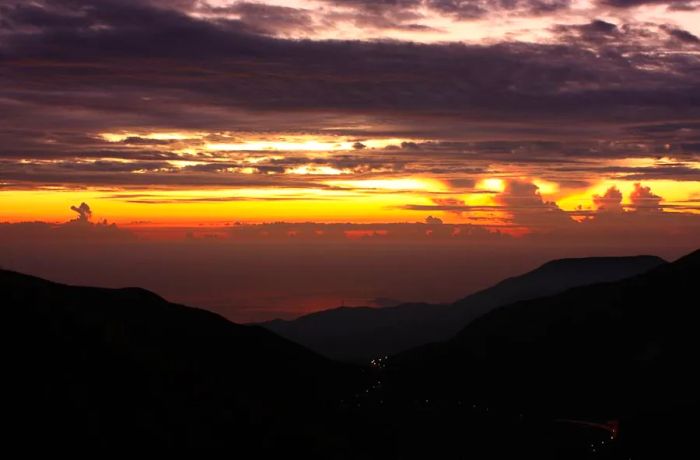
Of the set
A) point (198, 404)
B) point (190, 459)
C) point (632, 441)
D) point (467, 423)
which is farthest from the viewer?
point (467, 423)

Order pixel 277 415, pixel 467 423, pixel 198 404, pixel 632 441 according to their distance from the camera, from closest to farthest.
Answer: pixel 198 404 → pixel 277 415 → pixel 632 441 → pixel 467 423

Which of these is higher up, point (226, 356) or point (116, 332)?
point (116, 332)

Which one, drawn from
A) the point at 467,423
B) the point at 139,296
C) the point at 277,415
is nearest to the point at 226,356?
the point at 139,296

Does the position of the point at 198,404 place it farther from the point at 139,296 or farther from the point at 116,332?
the point at 139,296

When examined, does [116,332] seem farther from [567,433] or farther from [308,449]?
[567,433]

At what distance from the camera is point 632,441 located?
160375 millimetres

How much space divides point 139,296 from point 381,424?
63.9 meters

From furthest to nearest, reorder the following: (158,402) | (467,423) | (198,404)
→ (467,423), (198,404), (158,402)

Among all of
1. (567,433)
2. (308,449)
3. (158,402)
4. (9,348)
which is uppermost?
(9,348)

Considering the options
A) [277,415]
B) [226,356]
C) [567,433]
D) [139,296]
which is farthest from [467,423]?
[277,415]

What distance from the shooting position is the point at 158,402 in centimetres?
3938

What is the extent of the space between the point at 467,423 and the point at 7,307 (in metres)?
155

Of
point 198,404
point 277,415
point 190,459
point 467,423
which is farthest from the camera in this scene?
point 467,423

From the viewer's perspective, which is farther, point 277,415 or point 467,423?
point 467,423
